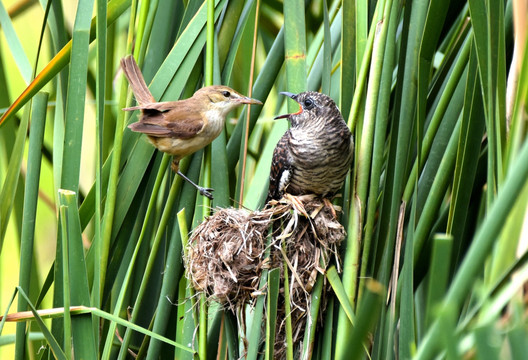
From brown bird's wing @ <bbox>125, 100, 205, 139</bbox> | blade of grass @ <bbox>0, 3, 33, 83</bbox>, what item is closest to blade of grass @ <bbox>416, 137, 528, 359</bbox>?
brown bird's wing @ <bbox>125, 100, 205, 139</bbox>

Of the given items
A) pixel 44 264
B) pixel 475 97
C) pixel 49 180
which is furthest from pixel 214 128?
pixel 44 264

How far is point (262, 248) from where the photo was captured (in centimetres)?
239

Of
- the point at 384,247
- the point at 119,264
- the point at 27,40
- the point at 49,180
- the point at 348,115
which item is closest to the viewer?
the point at 384,247

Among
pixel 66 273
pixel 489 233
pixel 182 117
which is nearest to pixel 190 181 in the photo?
pixel 182 117

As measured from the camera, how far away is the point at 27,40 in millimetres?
4242

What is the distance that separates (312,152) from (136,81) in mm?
677

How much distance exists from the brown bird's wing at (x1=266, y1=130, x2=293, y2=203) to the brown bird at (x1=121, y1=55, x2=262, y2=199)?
22 cm

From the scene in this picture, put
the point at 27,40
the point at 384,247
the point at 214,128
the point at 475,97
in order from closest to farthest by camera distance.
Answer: the point at 475,97 → the point at 384,247 → the point at 214,128 → the point at 27,40

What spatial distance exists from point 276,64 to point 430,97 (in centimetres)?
52

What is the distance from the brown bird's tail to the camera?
2172 millimetres

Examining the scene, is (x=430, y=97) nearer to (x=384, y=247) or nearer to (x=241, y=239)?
(x=384, y=247)

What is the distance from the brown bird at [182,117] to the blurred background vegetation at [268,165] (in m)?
0.05

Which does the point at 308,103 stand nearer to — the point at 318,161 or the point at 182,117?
the point at 318,161

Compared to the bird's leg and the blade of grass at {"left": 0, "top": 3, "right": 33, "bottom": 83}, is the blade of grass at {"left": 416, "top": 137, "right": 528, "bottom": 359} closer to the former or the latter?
the bird's leg
